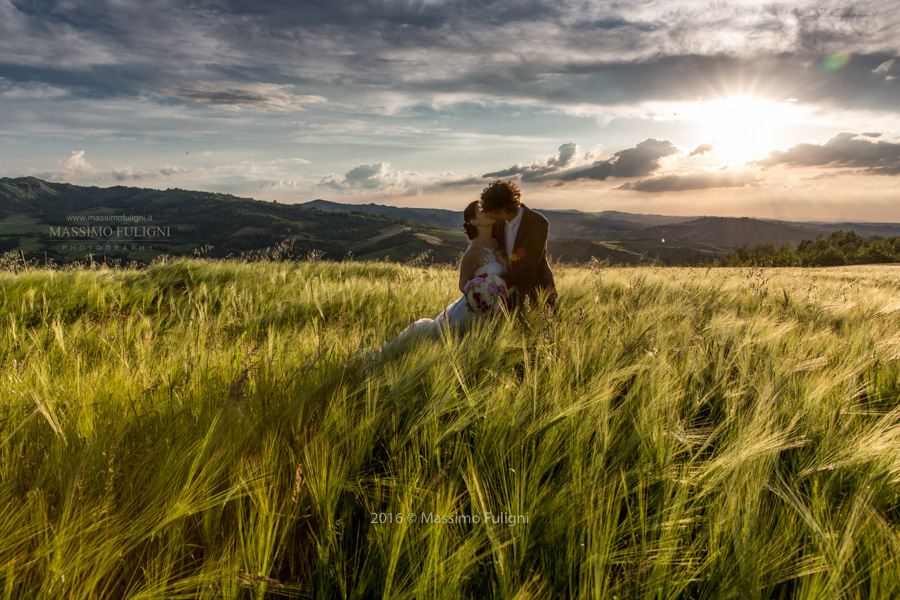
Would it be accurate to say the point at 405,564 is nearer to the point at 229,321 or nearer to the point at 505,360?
the point at 505,360

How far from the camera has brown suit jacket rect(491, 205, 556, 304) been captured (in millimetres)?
3779

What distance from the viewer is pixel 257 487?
1051mm

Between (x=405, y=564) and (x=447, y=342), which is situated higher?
(x=447, y=342)

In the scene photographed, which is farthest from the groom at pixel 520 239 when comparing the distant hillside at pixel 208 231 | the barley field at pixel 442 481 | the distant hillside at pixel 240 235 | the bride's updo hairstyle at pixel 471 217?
the distant hillside at pixel 208 231

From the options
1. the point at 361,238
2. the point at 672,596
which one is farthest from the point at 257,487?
the point at 361,238

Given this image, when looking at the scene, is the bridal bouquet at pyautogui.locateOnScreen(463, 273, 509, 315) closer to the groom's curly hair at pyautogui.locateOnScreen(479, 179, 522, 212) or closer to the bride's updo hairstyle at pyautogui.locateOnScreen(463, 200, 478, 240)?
the groom's curly hair at pyautogui.locateOnScreen(479, 179, 522, 212)

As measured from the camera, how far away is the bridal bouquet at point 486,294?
10.8 feet

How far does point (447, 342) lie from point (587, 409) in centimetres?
72

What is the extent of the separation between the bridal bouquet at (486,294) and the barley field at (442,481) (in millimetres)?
1189

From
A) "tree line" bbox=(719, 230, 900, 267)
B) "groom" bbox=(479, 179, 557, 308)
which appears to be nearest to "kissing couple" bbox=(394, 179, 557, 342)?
"groom" bbox=(479, 179, 557, 308)

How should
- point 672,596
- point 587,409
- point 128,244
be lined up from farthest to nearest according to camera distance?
point 128,244, point 587,409, point 672,596

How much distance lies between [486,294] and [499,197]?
946mm

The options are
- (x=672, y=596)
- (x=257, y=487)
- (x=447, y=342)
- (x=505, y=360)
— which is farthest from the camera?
(x=505, y=360)

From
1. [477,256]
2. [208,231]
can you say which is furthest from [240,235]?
[477,256]
